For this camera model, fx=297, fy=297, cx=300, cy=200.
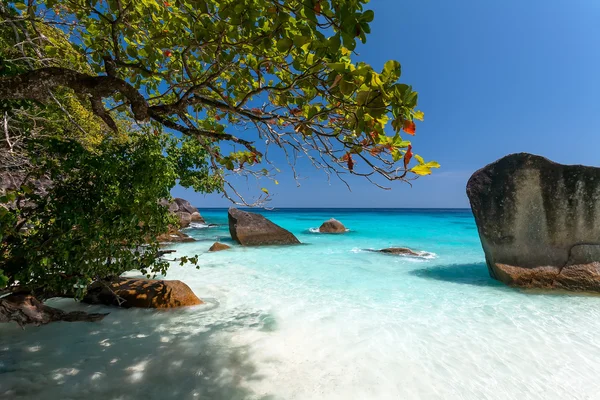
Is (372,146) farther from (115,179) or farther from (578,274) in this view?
(578,274)

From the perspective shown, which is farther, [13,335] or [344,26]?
[13,335]

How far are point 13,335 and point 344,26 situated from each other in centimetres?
575

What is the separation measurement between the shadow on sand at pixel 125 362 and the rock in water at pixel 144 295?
525 mm

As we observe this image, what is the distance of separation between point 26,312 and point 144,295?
247cm

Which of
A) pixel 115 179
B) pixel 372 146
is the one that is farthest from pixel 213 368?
pixel 372 146

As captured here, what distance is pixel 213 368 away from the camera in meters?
3.71

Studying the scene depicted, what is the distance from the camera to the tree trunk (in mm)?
3029

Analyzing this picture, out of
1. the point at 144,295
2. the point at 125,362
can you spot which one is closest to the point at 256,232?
the point at 144,295

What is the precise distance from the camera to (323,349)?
430 centimetres

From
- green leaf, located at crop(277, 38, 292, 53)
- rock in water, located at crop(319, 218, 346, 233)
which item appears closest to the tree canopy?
green leaf, located at crop(277, 38, 292, 53)

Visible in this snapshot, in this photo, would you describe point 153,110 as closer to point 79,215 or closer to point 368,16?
point 79,215

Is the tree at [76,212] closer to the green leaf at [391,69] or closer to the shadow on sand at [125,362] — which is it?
the shadow on sand at [125,362]

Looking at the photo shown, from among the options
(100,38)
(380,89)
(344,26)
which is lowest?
(380,89)

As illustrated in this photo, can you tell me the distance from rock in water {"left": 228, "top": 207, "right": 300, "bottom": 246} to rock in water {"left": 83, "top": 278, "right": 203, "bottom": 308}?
30.3 ft
